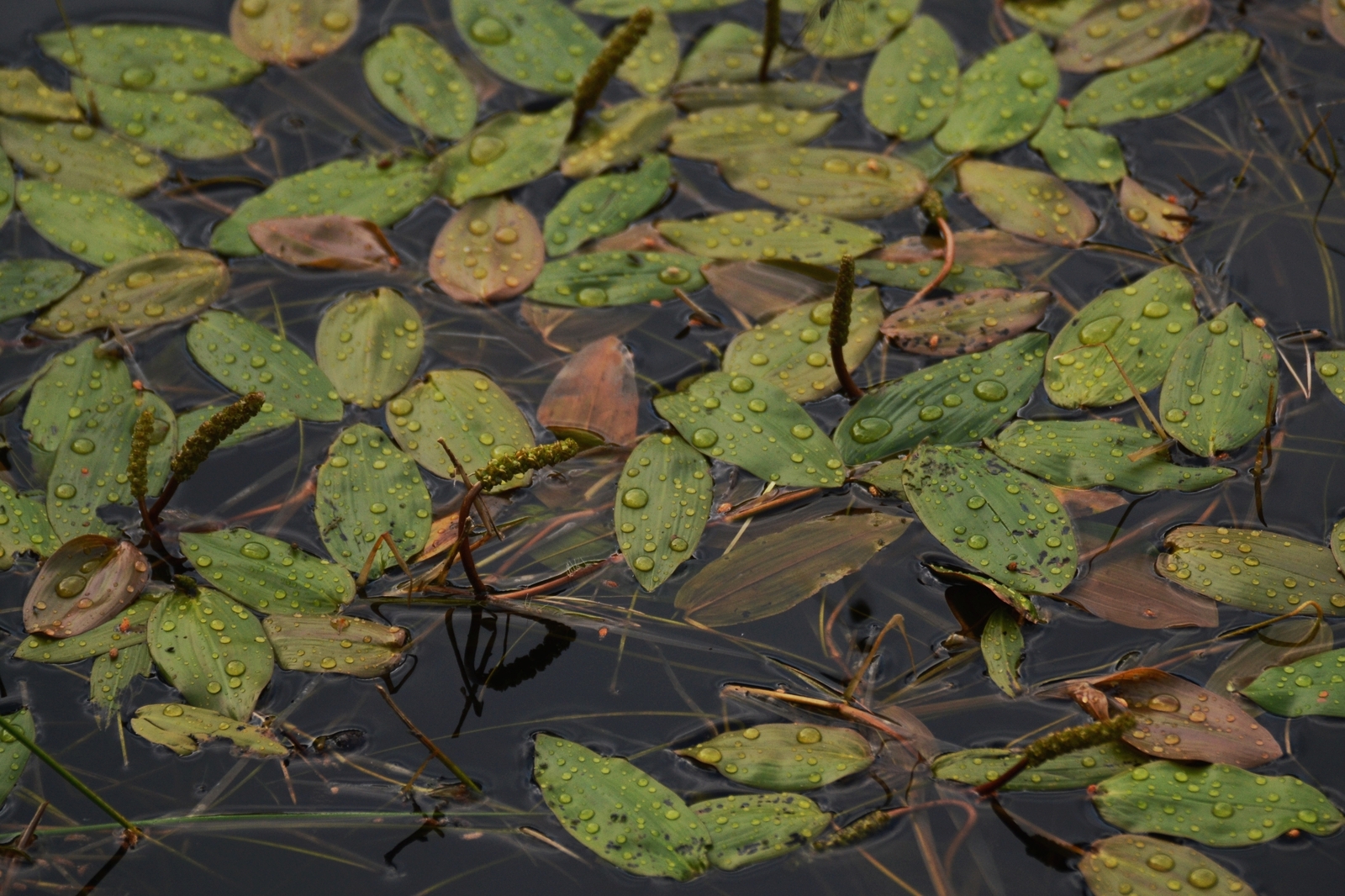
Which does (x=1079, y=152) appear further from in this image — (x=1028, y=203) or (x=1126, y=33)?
(x=1126, y=33)

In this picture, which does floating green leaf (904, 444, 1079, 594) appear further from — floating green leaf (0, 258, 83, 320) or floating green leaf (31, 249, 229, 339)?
floating green leaf (0, 258, 83, 320)

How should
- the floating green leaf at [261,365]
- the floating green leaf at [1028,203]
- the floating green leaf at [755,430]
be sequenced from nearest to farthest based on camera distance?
the floating green leaf at [755,430] < the floating green leaf at [261,365] < the floating green leaf at [1028,203]

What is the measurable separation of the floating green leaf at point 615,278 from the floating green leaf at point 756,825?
90cm

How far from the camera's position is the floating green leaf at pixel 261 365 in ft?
5.93

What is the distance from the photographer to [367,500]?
5.53 ft

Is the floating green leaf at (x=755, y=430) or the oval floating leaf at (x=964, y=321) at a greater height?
the oval floating leaf at (x=964, y=321)

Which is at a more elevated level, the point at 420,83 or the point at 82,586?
the point at 420,83

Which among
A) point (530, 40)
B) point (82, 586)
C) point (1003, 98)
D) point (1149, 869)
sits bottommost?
point (1149, 869)

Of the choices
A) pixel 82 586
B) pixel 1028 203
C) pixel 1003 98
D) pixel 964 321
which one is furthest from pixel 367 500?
pixel 1003 98

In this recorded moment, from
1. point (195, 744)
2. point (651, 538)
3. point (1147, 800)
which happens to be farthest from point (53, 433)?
point (1147, 800)

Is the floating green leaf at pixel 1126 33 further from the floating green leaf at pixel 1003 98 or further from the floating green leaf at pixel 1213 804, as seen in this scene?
the floating green leaf at pixel 1213 804

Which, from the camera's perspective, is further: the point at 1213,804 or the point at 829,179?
the point at 829,179

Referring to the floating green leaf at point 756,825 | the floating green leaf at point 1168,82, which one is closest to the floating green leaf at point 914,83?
the floating green leaf at point 1168,82

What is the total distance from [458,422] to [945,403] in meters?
0.79
